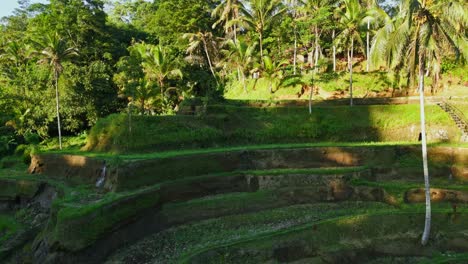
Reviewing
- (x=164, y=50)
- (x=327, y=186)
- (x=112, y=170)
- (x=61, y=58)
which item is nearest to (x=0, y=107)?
(x=61, y=58)

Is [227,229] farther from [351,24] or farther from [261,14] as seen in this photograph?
[261,14]

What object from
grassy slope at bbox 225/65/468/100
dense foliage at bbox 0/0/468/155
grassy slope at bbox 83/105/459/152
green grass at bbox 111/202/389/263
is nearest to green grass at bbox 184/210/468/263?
green grass at bbox 111/202/389/263

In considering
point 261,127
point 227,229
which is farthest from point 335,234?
point 261,127

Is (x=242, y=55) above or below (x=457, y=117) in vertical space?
above

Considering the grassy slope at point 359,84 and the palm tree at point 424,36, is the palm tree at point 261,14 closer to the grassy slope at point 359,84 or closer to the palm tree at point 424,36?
the grassy slope at point 359,84

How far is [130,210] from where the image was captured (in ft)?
48.3

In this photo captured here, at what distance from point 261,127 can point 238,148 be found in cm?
421

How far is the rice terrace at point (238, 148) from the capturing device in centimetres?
1317

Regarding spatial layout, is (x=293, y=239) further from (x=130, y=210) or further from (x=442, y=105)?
(x=442, y=105)

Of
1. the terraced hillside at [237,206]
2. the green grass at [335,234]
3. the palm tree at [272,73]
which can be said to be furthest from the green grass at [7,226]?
the palm tree at [272,73]

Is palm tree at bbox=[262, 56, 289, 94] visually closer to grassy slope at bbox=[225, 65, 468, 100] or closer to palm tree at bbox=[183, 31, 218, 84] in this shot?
grassy slope at bbox=[225, 65, 468, 100]

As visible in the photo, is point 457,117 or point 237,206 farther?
point 457,117

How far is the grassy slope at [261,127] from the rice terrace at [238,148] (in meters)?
0.09

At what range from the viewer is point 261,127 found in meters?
25.0
